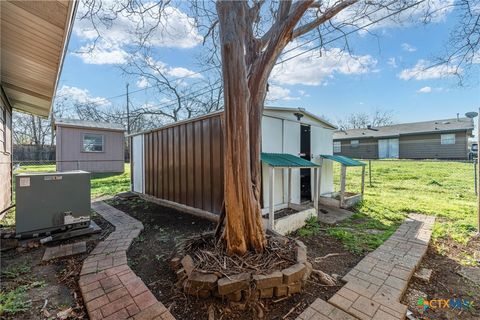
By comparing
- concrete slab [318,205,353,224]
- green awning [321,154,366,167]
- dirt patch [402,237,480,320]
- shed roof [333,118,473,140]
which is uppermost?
shed roof [333,118,473,140]

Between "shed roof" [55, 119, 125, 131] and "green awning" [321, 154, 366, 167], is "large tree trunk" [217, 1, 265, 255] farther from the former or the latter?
"shed roof" [55, 119, 125, 131]

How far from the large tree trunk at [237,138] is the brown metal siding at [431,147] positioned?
2113 cm

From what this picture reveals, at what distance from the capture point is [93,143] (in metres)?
12.3

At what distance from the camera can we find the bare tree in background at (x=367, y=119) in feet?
110

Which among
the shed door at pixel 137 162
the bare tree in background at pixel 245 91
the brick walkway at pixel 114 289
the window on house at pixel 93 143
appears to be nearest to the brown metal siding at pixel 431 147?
the bare tree in background at pixel 245 91

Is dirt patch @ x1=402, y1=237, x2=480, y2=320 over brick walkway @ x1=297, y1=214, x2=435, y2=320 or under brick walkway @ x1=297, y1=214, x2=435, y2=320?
under

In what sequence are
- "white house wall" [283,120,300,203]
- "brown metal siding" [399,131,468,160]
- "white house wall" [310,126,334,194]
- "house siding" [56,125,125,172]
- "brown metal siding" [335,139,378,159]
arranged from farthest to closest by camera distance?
"brown metal siding" [335,139,378,159] → "brown metal siding" [399,131,468,160] → "house siding" [56,125,125,172] → "white house wall" [310,126,334,194] → "white house wall" [283,120,300,203]

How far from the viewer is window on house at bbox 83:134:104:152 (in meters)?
12.0

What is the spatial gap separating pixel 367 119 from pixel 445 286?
122 ft

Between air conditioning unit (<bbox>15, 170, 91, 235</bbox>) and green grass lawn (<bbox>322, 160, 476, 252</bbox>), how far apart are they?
4400mm

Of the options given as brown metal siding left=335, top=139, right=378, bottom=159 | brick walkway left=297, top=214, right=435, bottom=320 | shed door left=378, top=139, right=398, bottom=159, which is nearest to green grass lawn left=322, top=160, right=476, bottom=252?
brick walkway left=297, top=214, right=435, bottom=320

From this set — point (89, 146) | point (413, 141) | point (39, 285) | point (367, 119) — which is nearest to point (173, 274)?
point (39, 285)

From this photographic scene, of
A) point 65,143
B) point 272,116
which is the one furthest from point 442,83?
point 65,143

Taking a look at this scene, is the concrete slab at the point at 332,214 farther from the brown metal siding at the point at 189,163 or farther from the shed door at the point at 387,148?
the shed door at the point at 387,148
